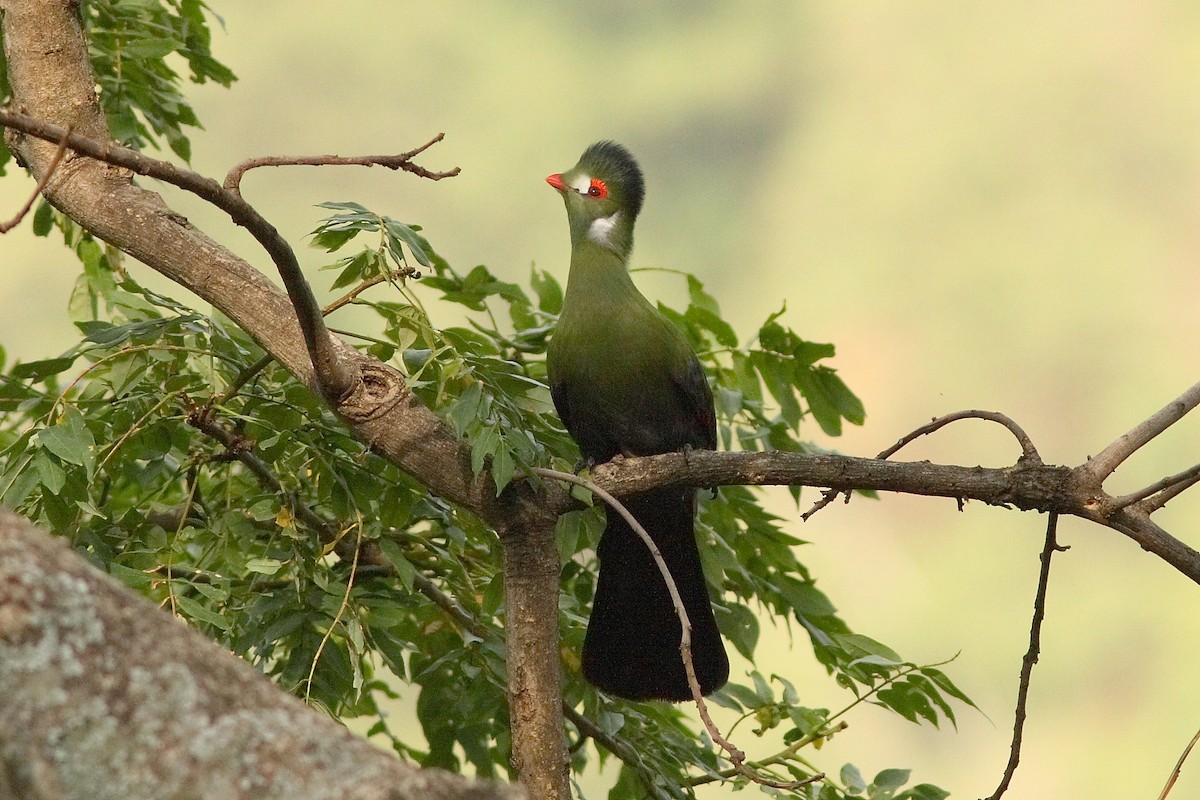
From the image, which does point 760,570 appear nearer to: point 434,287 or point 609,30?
point 434,287

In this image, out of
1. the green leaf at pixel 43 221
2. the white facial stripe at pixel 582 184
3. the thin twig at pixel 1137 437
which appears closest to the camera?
the thin twig at pixel 1137 437

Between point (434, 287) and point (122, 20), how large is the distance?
861 mm

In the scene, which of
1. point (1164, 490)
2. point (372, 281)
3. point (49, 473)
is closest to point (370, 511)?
point (372, 281)

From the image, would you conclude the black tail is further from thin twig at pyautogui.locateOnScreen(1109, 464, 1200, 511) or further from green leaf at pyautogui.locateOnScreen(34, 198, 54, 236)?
green leaf at pyautogui.locateOnScreen(34, 198, 54, 236)

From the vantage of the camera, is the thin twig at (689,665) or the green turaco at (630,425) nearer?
the thin twig at (689,665)

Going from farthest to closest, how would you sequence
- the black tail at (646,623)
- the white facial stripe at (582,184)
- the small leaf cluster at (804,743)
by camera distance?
the white facial stripe at (582,184) < the black tail at (646,623) < the small leaf cluster at (804,743)

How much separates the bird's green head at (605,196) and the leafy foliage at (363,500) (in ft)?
1.52

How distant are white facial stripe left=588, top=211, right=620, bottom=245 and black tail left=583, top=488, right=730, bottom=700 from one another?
2.33ft

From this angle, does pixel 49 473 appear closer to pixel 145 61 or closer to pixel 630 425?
pixel 145 61

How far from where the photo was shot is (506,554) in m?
1.80

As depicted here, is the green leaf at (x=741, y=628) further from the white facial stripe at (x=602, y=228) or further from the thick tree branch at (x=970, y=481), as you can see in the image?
the white facial stripe at (x=602, y=228)

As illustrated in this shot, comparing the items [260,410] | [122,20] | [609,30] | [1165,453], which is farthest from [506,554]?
[609,30]

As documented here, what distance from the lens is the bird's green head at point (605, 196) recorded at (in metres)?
3.00

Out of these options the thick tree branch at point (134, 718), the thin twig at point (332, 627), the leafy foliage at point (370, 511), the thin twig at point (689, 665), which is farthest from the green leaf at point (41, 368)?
the thick tree branch at point (134, 718)
